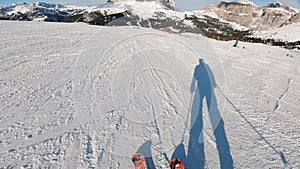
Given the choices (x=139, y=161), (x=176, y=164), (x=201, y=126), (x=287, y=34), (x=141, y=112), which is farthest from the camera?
(x=287, y=34)

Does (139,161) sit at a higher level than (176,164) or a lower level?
lower

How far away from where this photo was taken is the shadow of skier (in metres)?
5.39

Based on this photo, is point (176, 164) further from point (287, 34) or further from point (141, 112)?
point (287, 34)

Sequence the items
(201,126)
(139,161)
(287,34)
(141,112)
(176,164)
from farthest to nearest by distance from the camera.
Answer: (287,34), (141,112), (201,126), (139,161), (176,164)

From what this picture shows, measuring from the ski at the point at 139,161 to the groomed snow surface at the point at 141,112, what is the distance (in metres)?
0.31

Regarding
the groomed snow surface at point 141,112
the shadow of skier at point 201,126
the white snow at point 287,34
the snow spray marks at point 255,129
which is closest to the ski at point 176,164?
the groomed snow surface at point 141,112

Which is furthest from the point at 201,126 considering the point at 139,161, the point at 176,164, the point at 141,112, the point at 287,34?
the point at 287,34

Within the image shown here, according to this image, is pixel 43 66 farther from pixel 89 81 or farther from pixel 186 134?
pixel 186 134

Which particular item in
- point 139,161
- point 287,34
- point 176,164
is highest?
point 176,164

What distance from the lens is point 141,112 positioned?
7.43 m

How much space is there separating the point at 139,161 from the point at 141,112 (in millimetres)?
2577

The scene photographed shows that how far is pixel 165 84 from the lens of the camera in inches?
393

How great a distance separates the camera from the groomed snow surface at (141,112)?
17.7 ft

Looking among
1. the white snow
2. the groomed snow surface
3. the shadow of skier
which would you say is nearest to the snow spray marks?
the groomed snow surface
